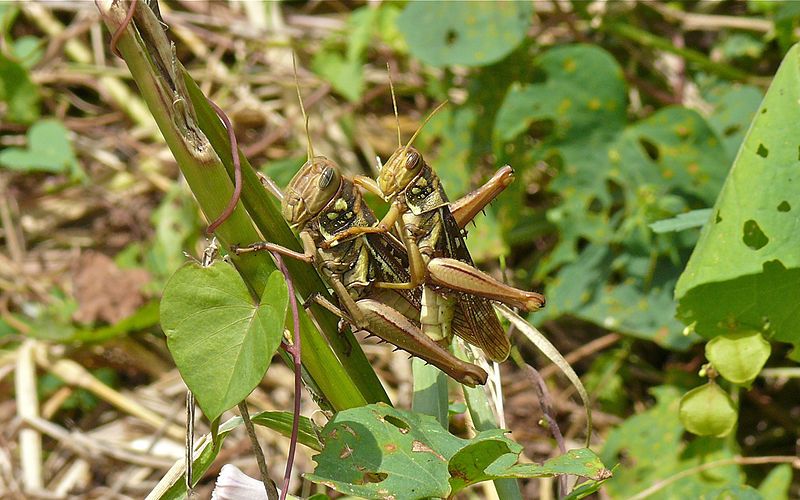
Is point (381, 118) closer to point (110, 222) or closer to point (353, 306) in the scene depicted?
point (110, 222)

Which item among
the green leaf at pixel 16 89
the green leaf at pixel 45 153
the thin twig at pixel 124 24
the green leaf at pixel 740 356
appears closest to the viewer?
the thin twig at pixel 124 24

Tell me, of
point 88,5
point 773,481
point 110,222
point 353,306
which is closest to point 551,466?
point 353,306

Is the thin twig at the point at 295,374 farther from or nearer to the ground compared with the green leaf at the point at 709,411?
farther from the ground

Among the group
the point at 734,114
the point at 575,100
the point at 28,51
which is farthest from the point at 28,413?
the point at 734,114

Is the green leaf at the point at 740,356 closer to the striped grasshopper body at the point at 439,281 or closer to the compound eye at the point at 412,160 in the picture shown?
the striped grasshopper body at the point at 439,281

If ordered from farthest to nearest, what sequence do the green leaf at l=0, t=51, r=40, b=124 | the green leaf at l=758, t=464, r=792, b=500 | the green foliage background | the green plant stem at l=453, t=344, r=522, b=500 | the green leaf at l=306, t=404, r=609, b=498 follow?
the green leaf at l=0, t=51, r=40, b=124
the green foliage background
the green leaf at l=758, t=464, r=792, b=500
the green plant stem at l=453, t=344, r=522, b=500
the green leaf at l=306, t=404, r=609, b=498

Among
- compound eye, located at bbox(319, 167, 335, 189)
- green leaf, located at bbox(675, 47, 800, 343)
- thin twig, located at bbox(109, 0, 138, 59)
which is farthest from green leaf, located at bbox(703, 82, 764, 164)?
thin twig, located at bbox(109, 0, 138, 59)

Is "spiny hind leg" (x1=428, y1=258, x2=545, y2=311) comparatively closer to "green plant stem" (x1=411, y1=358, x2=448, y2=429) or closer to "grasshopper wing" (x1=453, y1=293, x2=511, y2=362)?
"grasshopper wing" (x1=453, y1=293, x2=511, y2=362)

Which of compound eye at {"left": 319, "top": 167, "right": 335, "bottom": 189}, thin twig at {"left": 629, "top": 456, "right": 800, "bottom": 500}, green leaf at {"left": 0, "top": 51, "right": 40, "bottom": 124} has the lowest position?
thin twig at {"left": 629, "top": 456, "right": 800, "bottom": 500}

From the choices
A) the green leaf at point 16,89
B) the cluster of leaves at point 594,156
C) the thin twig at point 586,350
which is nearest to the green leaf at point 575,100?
the cluster of leaves at point 594,156
